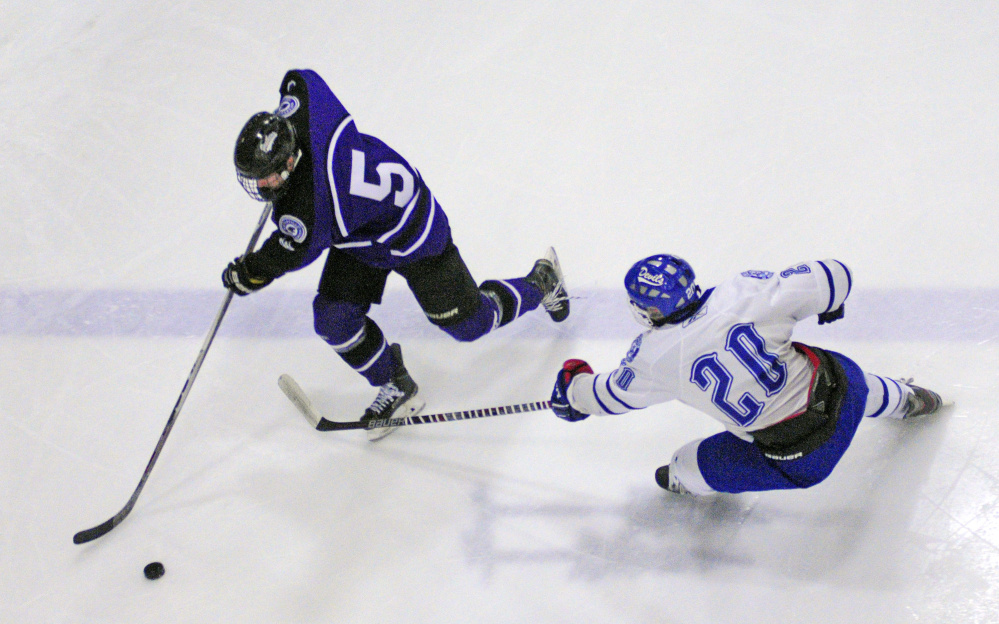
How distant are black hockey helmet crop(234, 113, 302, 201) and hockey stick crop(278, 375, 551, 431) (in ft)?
2.76

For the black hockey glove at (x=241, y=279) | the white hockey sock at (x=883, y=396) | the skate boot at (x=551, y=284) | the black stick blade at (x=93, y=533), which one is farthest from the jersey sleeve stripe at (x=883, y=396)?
the black stick blade at (x=93, y=533)

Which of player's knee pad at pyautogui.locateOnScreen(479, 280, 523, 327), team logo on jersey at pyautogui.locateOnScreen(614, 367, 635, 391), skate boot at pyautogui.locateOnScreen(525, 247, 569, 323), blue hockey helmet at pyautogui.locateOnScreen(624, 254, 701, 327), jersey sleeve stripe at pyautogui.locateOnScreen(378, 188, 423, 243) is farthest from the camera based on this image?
skate boot at pyautogui.locateOnScreen(525, 247, 569, 323)

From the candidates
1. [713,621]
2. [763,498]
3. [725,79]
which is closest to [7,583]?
[713,621]

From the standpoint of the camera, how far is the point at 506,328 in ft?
9.22

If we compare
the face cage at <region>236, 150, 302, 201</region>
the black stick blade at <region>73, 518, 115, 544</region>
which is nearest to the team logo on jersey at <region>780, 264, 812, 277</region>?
the face cage at <region>236, 150, 302, 201</region>

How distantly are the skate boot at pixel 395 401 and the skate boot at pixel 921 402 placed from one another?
1509 millimetres

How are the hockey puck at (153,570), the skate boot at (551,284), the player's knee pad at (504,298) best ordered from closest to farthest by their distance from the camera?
the hockey puck at (153,570) → the player's knee pad at (504,298) → the skate boot at (551,284)

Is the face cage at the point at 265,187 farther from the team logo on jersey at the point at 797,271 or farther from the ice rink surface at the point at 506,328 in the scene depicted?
the team logo on jersey at the point at 797,271

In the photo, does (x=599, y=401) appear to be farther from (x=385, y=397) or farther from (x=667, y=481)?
(x=385, y=397)

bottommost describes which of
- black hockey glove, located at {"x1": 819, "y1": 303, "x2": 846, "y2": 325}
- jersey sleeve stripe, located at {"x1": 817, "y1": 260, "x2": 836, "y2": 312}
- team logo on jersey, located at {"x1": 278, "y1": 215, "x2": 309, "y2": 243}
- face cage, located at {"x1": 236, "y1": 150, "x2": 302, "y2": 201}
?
black hockey glove, located at {"x1": 819, "y1": 303, "x2": 846, "y2": 325}

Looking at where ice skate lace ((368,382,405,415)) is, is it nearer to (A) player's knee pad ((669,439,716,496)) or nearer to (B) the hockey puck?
(B) the hockey puck

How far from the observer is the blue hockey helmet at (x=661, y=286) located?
66.4 inches

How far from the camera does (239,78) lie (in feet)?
12.1

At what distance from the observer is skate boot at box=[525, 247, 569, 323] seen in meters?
2.63
